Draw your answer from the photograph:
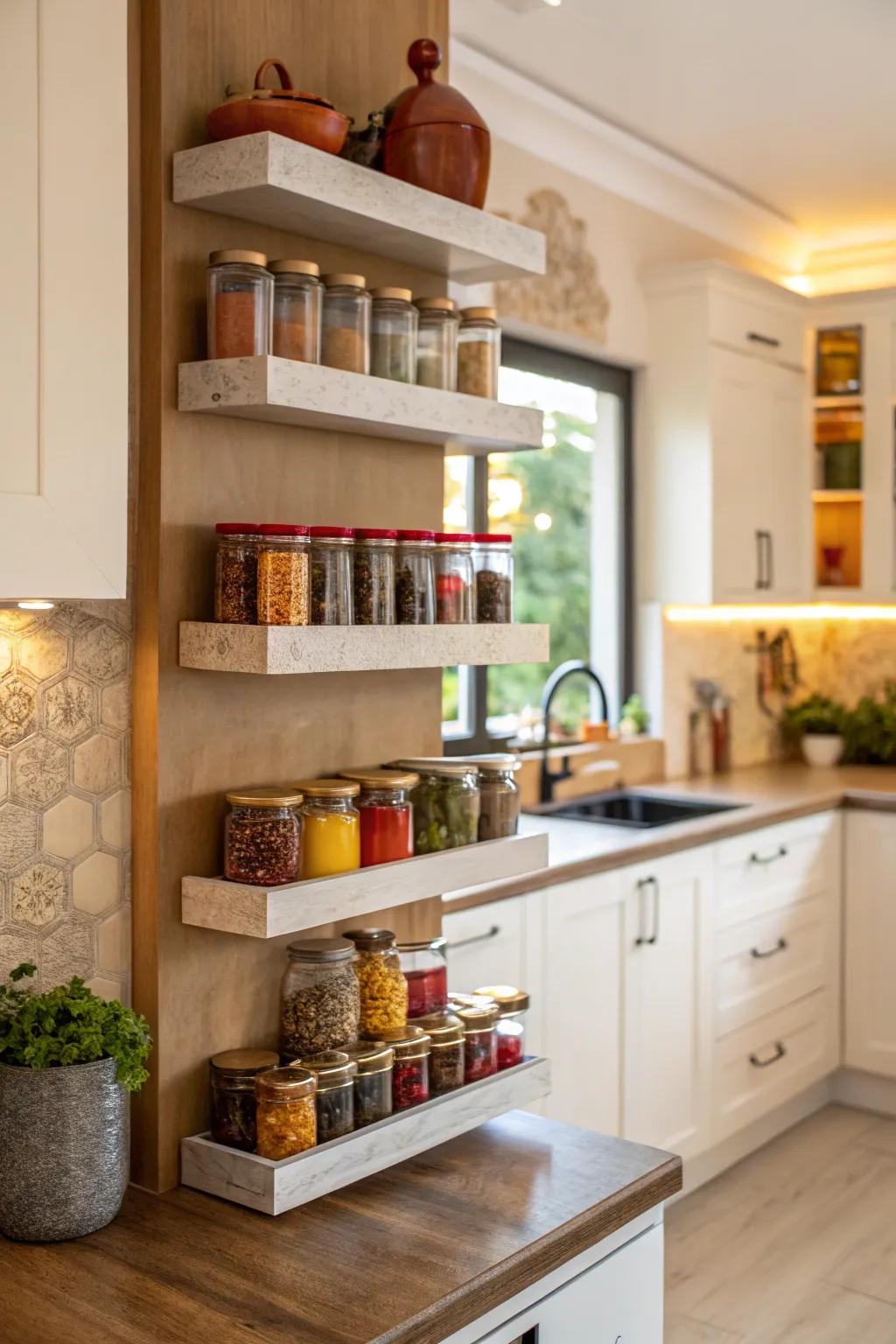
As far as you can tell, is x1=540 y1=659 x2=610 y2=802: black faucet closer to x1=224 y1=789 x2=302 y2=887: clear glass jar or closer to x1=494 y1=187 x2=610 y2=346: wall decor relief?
x1=494 y1=187 x2=610 y2=346: wall decor relief

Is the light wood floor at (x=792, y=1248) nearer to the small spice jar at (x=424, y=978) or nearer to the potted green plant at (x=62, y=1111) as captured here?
the small spice jar at (x=424, y=978)

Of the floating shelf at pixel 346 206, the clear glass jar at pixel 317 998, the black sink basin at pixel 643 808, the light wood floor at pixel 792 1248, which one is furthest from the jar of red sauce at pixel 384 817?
the black sink basin at pixel 643 808

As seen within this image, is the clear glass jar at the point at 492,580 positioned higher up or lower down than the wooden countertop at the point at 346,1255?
higher up

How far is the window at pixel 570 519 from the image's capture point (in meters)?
3.94

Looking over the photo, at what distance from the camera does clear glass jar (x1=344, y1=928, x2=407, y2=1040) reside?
173 centimetres

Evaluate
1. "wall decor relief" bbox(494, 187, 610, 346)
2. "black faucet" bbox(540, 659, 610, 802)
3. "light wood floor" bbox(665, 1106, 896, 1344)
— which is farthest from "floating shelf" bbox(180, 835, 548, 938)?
"wall decor relief" bbox(494, 187, 610, 346)

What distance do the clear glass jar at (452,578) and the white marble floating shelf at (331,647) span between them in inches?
1.1

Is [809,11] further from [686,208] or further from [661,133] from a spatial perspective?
[686,208]

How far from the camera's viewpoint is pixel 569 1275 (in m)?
1.54

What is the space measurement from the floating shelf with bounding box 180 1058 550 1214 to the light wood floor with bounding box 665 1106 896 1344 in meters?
1.37

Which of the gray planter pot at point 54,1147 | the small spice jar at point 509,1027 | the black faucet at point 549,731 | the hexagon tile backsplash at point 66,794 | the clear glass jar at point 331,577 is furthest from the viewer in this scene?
the black faucet at point 549,731

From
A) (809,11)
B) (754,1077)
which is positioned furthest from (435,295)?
(754,1077)

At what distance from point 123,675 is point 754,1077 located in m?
2.64

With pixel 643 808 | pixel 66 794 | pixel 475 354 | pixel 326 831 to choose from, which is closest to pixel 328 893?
pixel 326 831
